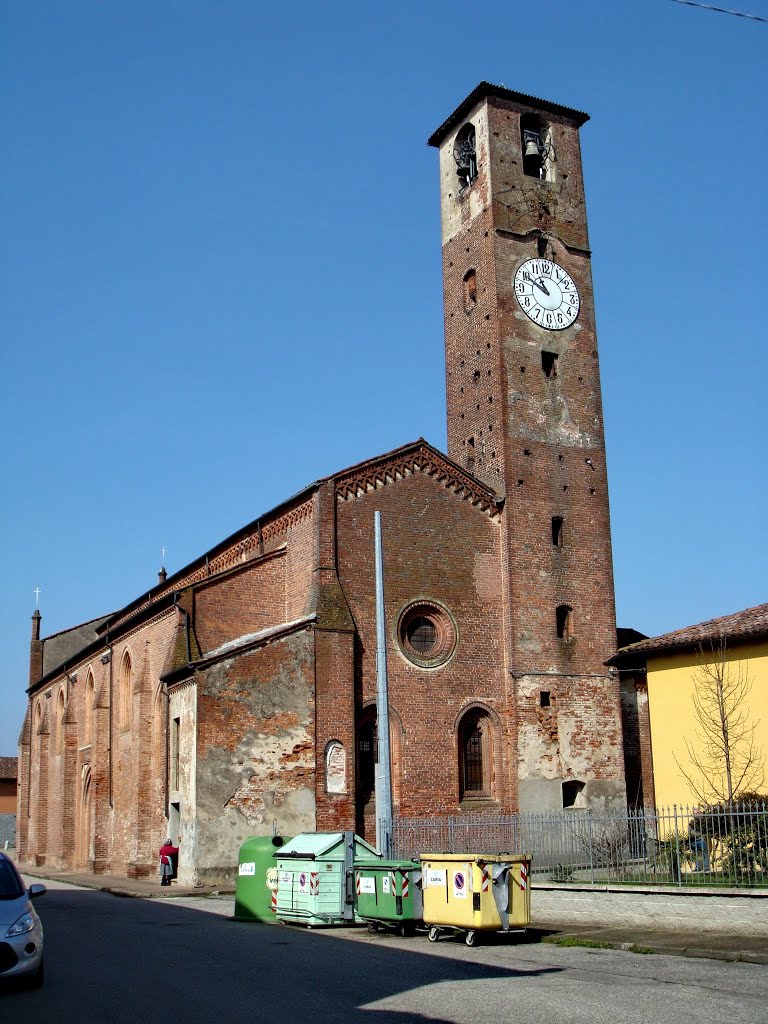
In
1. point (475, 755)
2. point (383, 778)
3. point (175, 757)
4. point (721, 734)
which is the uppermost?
point (721, 734)

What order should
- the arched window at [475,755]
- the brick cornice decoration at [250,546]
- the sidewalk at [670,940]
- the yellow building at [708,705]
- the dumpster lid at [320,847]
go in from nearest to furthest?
the sidewalk at [670,940] < the dumpster lid at [320,847] < the yellow building at [708,705] < the arched window at [475,755] < the brick cornice decoration at [250,546]

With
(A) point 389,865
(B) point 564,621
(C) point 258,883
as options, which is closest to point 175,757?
(C) point 258,883

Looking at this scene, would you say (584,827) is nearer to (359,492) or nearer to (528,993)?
(528,993)

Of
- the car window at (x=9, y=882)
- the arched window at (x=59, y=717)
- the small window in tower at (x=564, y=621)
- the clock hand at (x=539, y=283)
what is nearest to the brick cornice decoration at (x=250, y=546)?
the small window in tower at (x=564, y=621)

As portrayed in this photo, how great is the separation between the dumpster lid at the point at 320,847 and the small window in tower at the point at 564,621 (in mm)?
12286

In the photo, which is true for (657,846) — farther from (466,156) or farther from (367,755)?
(466,156)

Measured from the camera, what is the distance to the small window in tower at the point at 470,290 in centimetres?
3111

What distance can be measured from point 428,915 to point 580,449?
17.3m

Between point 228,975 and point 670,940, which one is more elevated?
point 228,975

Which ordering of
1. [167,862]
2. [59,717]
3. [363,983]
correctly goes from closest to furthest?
[363,983]
[167,862]
[59,717]

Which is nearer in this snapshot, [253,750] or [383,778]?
[383,778]

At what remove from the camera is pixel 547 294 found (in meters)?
31.0

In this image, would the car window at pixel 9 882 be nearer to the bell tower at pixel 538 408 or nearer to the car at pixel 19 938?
the car at pixel 19 938

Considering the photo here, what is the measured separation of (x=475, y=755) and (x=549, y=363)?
36.3ft
